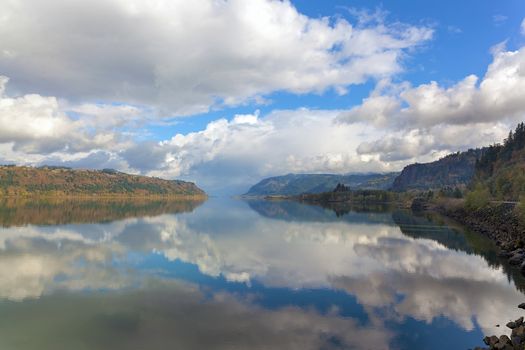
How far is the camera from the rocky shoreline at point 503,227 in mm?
62881

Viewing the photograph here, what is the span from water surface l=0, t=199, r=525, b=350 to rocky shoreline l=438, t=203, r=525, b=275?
3.03 meters

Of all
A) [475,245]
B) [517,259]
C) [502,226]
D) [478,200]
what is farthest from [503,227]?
[478,200]

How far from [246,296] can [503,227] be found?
3309 inches

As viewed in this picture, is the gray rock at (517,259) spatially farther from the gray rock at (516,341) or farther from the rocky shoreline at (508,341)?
the gray rock at (516,341)

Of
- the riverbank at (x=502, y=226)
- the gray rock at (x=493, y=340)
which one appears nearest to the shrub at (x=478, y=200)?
the riverbank at (x=502, y=226)

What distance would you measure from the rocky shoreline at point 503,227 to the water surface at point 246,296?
119 inches

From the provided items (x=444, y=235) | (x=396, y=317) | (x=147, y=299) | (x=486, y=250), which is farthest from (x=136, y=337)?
(x=444, y=235)

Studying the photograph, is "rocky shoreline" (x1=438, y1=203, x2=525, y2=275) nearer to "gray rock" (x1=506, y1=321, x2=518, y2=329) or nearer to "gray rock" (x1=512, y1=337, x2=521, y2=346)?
"gray rock" (x1=506, y1=321, x2=518, y2=329)

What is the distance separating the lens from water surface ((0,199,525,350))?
95.3ft

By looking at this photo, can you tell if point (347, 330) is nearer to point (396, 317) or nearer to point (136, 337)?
point (396, 317)

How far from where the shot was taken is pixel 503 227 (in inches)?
3770

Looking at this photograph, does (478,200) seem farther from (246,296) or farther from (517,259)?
(246,296)

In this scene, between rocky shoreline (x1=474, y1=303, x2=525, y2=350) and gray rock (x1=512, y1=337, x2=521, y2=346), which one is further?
gray rock (x1=512, y1=337, x2=521, y2=346)

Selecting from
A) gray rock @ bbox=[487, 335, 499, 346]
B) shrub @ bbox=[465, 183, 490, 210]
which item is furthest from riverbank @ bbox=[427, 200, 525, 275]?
gray rock @ bbox=[487, 335, 499, 346]
